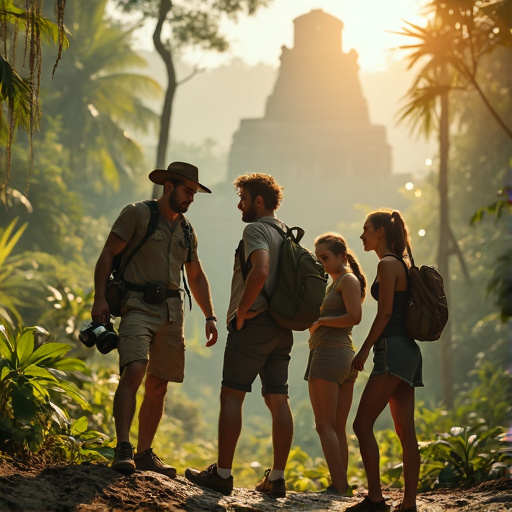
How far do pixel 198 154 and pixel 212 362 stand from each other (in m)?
42.8

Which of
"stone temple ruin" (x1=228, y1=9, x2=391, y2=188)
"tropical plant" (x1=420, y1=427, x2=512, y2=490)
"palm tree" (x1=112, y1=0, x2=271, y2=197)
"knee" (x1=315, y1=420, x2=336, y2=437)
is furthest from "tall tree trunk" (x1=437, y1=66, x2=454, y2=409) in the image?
"stone temple ruin" (x1=228, y1=9, x2=391, y2=188)

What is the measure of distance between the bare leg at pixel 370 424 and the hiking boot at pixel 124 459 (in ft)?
4.07

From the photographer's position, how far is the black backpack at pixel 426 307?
5.00 metres

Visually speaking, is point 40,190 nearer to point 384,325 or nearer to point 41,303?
point 41,303

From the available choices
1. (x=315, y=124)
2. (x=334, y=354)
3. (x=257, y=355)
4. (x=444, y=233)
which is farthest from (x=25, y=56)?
(x=315, y=124)

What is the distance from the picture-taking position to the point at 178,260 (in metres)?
5.61

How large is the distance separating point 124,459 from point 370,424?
1354mm

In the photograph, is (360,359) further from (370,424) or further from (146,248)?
(146,248)

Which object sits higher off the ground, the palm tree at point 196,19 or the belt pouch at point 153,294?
the palm tree at point 196,19

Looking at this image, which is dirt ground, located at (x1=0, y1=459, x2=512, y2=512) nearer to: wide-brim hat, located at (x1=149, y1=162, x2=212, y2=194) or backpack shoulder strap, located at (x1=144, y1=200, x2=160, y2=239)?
backpack shoulder strap, located at (x1=144, y1=200, x2=160, y2=239)

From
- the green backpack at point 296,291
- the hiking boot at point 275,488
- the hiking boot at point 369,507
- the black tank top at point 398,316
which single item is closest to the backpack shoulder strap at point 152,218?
the green backpack at point 296,291

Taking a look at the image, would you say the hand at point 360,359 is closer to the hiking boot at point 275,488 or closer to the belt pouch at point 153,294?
the hiking boot at point 275,488

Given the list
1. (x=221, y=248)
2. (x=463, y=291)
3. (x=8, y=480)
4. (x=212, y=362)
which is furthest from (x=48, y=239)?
(x=221, y=248)

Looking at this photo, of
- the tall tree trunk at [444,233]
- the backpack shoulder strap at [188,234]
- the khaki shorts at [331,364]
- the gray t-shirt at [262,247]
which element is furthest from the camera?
the tall tree trunk at [444,233]
